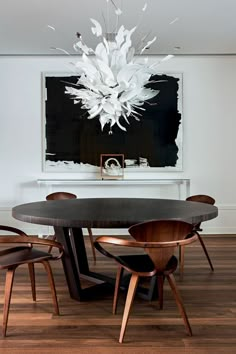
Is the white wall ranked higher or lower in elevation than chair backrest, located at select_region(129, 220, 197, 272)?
higher

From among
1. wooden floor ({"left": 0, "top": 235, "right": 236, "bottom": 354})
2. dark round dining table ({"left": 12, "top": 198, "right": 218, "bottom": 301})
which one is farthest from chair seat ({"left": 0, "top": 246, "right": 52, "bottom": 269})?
wooden floor ({"left": 0, "top": 235, "right": 236, "bottom": 354})

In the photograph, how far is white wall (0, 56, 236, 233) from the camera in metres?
6.07

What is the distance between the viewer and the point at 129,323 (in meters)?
2.80

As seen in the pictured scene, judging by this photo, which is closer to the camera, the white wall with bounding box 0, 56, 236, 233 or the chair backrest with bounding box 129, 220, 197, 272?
the chair backrest with bounding box 129, 220, 197, 272

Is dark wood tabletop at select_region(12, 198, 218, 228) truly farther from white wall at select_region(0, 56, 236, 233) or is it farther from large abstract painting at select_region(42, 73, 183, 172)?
white wall at select_region(0, 56, 236, 233)

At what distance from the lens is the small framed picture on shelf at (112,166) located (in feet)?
19.6

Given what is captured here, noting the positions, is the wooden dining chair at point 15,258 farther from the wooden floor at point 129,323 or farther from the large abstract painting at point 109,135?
the large abstract painting at point 109,135

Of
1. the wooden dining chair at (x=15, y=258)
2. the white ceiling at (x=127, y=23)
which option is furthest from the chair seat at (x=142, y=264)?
the white ceiling at (x=127, y=23)

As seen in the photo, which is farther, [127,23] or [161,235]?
[127,23]

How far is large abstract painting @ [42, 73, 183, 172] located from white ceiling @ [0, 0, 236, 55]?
1.89ft

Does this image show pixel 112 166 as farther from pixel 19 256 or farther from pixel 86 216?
pixel 19 256

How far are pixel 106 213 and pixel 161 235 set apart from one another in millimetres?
593

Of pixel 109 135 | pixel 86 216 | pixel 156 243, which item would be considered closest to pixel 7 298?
pixel 86 216

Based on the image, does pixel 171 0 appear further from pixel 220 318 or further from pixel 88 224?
pixel 220 318
